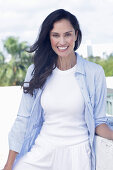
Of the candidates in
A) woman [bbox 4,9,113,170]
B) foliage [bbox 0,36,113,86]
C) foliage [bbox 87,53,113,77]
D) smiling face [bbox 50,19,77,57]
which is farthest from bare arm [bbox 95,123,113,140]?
foliage [bbox 87,53,113,77]

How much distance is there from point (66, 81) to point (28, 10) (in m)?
65.6

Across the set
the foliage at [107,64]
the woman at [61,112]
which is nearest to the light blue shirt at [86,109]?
the woman at [61,112]

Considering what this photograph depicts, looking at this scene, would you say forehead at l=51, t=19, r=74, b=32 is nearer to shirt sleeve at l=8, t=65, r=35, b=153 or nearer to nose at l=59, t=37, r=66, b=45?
nose at l=59, t=37, r=66, b=45

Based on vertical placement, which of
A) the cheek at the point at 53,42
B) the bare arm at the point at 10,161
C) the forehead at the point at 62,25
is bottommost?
the bare arm at the point at 10,161

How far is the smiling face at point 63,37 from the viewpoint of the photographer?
1.78 meters

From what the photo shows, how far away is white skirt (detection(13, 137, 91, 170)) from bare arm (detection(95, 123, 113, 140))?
8cm

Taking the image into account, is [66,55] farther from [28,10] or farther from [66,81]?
[28,10]

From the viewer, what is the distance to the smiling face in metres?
1.78

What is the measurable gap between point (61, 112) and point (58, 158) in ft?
0.70

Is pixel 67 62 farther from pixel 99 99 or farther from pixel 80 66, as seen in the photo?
pixel 99 99

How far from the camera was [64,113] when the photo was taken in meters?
1.77

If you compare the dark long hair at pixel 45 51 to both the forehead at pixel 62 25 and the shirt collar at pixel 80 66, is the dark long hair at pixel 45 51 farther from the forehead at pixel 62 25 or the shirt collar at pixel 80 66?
the shirt collar at pixel 80 66

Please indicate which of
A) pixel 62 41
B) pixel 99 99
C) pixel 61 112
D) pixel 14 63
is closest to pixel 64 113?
pixel 61 112

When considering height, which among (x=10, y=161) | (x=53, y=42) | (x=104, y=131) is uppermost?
(x=53, y=42)
